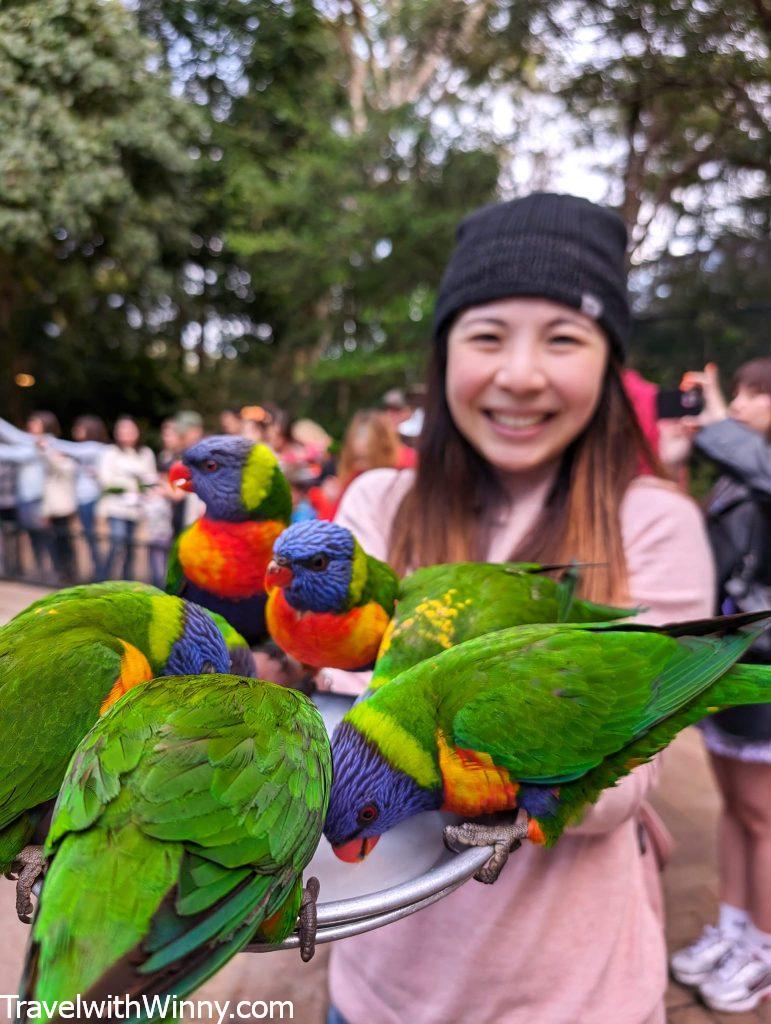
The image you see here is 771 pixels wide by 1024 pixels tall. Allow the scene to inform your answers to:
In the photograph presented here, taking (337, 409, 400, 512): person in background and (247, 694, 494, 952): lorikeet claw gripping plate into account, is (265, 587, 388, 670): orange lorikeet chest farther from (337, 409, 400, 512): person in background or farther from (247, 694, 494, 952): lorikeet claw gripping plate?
(337, 409, 400, 512): person in background

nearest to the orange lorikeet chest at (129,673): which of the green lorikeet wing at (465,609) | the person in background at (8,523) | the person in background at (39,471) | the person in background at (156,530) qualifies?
the green lorikeet wing at (465,609)

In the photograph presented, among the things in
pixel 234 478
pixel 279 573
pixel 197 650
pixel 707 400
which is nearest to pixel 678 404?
pixel 707 400

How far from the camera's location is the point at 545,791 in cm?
69

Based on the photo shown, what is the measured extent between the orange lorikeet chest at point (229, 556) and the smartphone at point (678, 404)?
1.85 m

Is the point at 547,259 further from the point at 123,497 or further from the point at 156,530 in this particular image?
the point at 123,497

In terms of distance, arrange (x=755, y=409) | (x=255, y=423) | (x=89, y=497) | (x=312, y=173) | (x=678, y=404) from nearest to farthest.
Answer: (x=755, y=409)
(x=678, y=404)
(x=255, y=423)
(x=89, y=497)
(x=312, y=173)

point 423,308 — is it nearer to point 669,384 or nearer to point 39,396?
point 669,384

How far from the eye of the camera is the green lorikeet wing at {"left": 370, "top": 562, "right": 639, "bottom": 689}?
79 centimetres

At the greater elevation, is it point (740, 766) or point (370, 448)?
point (370, 448)

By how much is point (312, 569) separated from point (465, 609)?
0.61 ft

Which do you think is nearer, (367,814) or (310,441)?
(367,814)

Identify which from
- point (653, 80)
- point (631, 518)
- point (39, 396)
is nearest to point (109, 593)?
point (631, 518)

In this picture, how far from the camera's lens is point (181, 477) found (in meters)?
1.02

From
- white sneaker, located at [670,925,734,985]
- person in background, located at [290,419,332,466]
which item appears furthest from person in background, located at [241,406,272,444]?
white sneaker, located at [670,925,734,985]
